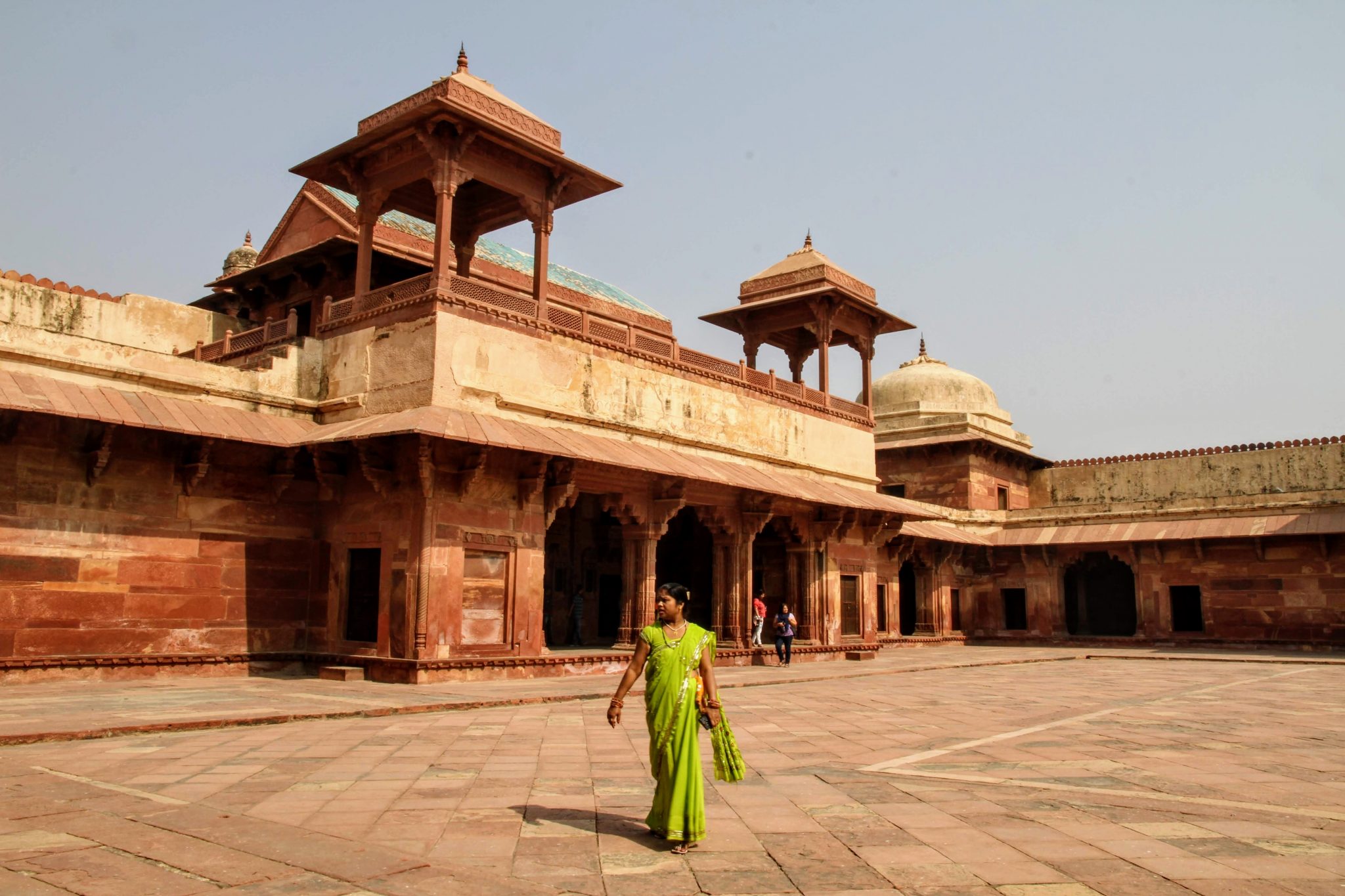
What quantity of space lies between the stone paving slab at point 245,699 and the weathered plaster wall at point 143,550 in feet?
2.14

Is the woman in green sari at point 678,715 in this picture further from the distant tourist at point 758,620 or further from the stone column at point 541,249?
the distant tourist at point 758,620

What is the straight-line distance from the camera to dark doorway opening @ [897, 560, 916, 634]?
28375 millimetres

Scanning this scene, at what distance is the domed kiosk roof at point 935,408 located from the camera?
100ft

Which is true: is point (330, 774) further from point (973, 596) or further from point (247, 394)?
point (973, 596)

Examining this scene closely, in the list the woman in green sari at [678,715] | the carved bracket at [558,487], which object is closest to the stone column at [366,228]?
the carved bracket at [558,487]

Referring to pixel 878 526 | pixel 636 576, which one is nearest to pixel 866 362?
pixel 878 526

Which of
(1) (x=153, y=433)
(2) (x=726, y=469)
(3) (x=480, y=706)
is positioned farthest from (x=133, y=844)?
(2) (x=726, y=469)

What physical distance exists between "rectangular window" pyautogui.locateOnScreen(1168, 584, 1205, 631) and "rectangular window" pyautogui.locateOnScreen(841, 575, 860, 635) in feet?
30.5

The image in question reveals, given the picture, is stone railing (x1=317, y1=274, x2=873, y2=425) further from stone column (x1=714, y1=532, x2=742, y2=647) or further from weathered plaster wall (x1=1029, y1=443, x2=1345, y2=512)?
weathered plaster wall (x1=1029, y1=443, x2=1345, y2=512)

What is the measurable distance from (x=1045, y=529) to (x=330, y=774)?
81.2 feet

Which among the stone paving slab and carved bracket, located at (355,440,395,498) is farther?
carved bracket, located at (355,440,395,498)

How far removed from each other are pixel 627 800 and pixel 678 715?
1129 mm

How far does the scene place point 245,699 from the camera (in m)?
10.4

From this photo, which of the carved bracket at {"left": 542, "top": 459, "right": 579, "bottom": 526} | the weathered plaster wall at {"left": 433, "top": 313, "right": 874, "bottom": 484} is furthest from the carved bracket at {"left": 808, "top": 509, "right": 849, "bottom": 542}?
the carved bracket at {"left": 542, "top": 459, "right": 579, "bottom": 526}
